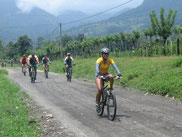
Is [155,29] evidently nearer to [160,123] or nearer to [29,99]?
[29,99]

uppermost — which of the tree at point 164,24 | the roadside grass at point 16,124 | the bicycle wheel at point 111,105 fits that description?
the tree at point 164,24

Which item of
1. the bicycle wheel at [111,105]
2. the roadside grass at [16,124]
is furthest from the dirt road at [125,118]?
the roadside grass at [16,124]

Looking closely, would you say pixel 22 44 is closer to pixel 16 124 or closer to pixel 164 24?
pixel 164 24

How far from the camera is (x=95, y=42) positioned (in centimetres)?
7000

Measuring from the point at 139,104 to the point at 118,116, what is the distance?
6.90 feet

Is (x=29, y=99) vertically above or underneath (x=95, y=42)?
underneath

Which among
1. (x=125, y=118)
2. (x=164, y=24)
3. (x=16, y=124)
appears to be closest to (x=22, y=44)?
(x=164, y=24)

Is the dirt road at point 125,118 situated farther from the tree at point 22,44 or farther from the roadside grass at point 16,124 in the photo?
the tree at point 22,44

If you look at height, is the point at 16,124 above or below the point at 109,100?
below

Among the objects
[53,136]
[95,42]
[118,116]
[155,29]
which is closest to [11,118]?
[53,136]

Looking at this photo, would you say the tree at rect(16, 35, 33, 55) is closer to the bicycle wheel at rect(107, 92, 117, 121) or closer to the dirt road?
the dirt road

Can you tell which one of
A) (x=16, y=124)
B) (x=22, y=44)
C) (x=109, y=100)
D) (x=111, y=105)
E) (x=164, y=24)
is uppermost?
(x=22, y=44)

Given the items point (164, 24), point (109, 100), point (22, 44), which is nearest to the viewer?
point (109, 100)

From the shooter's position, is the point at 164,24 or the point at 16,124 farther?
the point at 164,24
